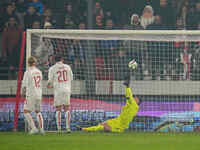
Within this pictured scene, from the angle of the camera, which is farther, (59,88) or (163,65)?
(163,65)

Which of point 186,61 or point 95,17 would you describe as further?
point 95,17

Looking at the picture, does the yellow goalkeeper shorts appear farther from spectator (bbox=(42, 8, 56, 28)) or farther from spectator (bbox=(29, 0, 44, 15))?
spectator (bbox=(29, 0, 44, 15))

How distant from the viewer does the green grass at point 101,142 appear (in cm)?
962

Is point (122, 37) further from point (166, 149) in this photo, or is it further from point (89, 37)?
point (166, 149)

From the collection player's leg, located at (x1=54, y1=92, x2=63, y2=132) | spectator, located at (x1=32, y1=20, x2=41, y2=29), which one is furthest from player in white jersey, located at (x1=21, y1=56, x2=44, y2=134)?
spectator, located at (x1=32, y1=20, x2=41, y2=29)

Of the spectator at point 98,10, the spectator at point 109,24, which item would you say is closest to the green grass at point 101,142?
the spectator at point 109,24

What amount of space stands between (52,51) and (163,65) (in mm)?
2711

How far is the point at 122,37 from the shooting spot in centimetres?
1384

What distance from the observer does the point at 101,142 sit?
34.8ft

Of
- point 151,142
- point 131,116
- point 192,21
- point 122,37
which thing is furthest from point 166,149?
point 192,21

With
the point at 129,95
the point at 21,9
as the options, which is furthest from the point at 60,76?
the point at 21,9

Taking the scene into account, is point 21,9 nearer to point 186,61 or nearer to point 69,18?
point 69,18

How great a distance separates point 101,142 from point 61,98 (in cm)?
269

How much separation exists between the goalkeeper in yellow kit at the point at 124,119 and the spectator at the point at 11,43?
3.21m
